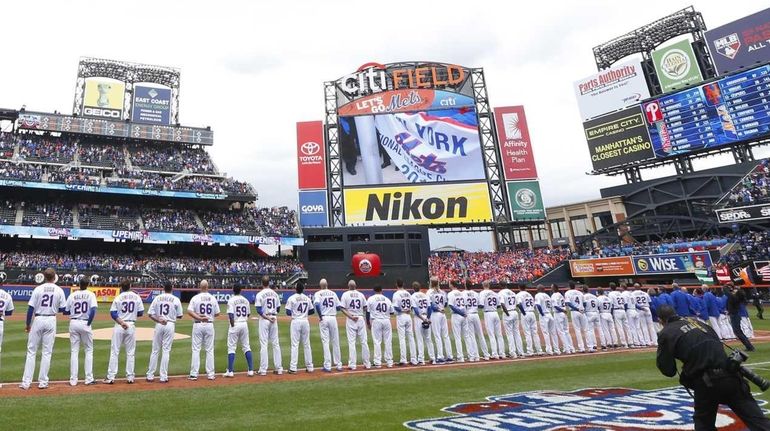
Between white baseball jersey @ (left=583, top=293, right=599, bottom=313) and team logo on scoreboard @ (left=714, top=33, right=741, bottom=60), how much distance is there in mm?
39302

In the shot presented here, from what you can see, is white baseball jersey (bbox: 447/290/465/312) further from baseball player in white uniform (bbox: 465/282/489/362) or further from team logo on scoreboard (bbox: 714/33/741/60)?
team logo on scoreboard (bbox: 714/33/741/60)

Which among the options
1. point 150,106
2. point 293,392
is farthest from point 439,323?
point 150,106

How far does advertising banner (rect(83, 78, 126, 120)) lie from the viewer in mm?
44625

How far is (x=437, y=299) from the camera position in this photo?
11.5m

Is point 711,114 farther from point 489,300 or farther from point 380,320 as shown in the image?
point 380,320

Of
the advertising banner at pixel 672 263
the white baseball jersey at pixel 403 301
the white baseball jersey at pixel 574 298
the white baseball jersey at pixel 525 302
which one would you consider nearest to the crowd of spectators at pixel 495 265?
the advertising banner at pixel 672 263

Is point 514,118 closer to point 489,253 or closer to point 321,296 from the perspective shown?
point 489,253

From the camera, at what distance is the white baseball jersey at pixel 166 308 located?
29.0ft

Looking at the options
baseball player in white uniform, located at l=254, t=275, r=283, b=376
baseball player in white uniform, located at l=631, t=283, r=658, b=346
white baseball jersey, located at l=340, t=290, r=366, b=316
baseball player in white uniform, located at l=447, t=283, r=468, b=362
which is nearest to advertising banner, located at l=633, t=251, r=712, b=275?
baseball player in white uniform, located at l=631, t=283, r=658, b=346

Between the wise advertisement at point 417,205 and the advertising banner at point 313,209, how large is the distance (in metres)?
2.22

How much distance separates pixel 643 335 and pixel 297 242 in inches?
1145

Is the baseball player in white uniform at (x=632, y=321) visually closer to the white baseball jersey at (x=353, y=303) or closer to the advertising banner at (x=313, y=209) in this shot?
the white baseball jersey at (x=353, y=303)

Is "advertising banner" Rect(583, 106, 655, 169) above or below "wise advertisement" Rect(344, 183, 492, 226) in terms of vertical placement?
above

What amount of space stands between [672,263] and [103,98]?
54.1m
